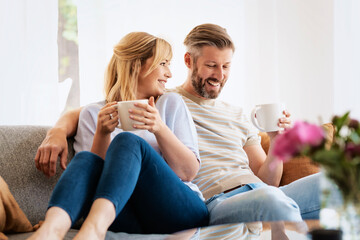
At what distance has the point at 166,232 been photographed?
153 cm

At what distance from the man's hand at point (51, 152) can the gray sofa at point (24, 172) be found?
54 mm

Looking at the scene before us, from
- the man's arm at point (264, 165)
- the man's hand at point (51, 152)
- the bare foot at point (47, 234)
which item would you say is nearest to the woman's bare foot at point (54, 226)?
the bare foot at point (47, 234)

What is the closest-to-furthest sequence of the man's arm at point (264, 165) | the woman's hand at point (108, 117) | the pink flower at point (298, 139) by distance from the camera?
the pink flower at point (298, 139) → the woman's hand at point (108, 117) → the man's arm at point (264, 165)

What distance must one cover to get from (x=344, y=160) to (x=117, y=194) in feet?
2.20

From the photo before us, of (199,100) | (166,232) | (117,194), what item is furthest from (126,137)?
(199,100)

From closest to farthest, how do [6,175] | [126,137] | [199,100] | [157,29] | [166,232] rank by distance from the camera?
1. [126,137]
2. [166,232]
3. [6,175]
4. [199,100]
5. [157,29]

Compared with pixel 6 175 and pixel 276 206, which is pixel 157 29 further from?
pixel 276 206

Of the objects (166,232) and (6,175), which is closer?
(166,232)

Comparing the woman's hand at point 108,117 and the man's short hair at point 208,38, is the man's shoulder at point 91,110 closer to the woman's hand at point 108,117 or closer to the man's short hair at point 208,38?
the woman's hand at point 108,117

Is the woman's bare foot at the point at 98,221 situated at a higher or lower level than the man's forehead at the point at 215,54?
lower

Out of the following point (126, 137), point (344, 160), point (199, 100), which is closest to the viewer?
point (344, 160)

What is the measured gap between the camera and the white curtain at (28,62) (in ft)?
9.16

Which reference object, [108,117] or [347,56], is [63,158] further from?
[347,56]

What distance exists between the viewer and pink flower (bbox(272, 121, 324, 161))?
0.73 m
